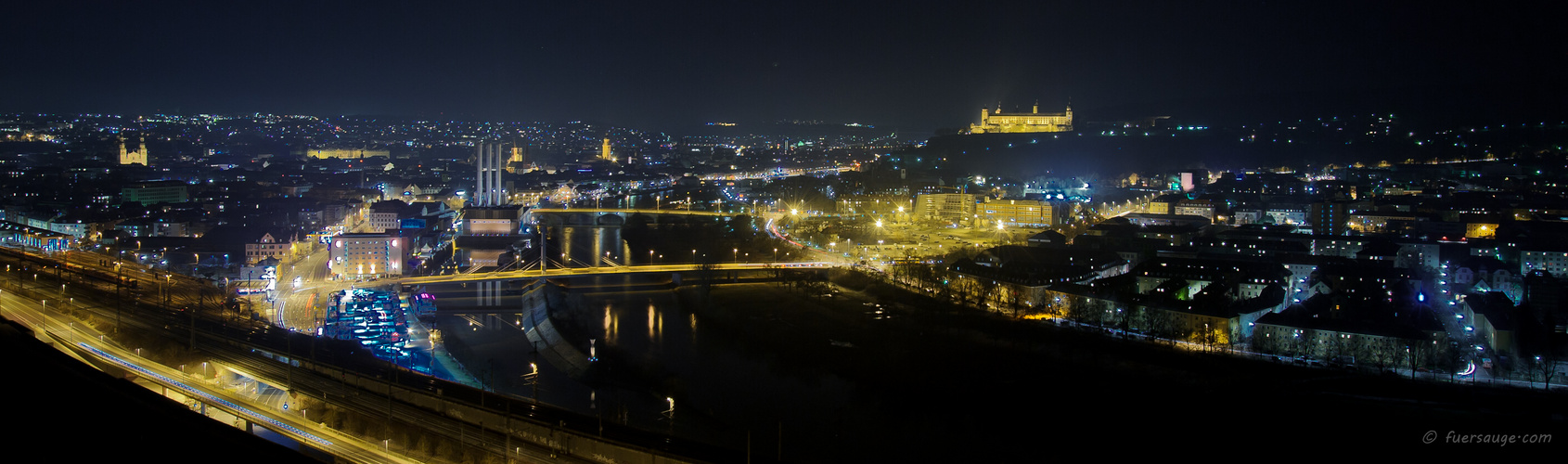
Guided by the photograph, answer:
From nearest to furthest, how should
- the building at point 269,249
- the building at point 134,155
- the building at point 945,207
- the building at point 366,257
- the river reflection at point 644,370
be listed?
the river reflection at point 644,370 < the building at point 366,257 < the building at point 269,249 < the building at point 945,207 < the building at point 134,155

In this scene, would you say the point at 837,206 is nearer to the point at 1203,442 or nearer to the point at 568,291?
the point at 568,291

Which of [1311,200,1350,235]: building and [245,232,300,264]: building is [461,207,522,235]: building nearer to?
[245,232,300,264]: building

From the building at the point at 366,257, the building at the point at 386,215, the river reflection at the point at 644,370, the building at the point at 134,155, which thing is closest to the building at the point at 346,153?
the building at the point at 134,155

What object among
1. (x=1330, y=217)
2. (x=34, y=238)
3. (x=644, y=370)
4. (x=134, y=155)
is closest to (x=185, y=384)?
(x=644, y=370)

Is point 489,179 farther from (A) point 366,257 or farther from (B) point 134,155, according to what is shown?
(B) point 134,155

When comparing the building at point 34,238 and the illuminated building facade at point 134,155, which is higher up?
the illuminated building facade at point 134,155

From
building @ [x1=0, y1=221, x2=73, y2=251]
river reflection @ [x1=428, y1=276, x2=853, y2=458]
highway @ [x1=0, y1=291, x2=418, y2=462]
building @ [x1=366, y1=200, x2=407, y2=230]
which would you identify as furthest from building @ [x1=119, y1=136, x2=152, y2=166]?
river reflection @ [x1=428, y1=276, x2=853, y2=458]

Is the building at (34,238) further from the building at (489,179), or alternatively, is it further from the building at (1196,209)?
the building at (1196,209)
